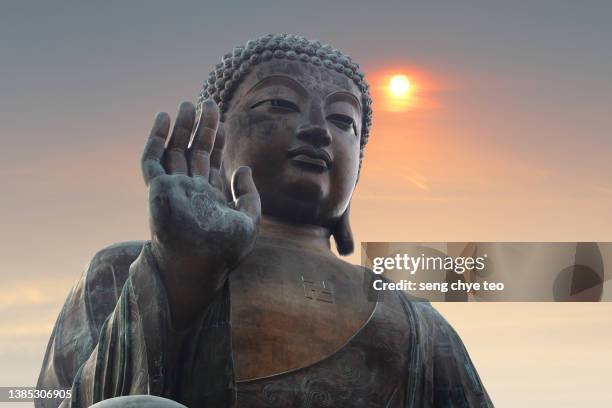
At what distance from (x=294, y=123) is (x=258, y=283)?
4.52 feet

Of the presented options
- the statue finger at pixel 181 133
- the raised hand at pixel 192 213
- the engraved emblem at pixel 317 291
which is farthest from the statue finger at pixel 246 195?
the engraved emblem at pixel 317 291

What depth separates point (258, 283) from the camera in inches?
384

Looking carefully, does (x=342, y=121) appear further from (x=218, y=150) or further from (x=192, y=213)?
(x=192, y=213)

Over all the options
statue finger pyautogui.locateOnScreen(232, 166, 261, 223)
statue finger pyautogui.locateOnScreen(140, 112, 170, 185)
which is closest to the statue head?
statue finger pyautogui.locateOnScreen(232, 166, 261, 223)

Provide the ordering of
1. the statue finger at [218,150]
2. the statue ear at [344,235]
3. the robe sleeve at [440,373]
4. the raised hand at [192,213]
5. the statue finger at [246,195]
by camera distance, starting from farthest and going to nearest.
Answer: the statue ear at [344,235] → the robe sleeve at [440,373] → the statue finger at [218,150] → the statue finger at [246,195] → the raised hand at [192,213]

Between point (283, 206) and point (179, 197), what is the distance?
6.83ft

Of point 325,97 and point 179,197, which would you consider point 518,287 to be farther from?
point 179,197

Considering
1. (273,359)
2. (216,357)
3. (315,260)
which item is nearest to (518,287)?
(315,260)

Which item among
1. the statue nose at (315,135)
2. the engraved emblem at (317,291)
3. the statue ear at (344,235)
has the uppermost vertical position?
the statue nose at (315,135)

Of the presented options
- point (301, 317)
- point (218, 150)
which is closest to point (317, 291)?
point (301, 317)

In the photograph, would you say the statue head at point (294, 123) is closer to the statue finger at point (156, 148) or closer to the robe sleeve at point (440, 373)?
the robe sleeve at point (440, 373)

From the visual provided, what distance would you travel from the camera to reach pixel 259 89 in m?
10.6

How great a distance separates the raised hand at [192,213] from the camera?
27.2ft

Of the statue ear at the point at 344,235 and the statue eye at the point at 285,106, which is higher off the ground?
the statue eye at the point at 285,106
